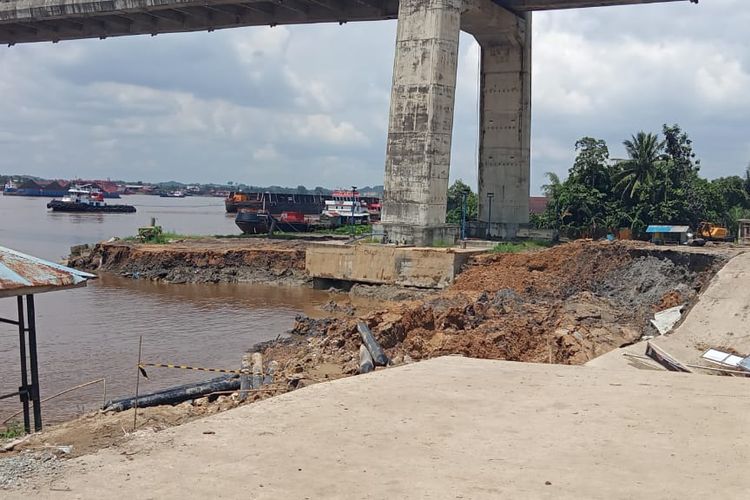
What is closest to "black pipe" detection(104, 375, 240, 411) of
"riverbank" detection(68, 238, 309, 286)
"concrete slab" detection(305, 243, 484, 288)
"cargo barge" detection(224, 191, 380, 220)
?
"concrete slab" detection(305, 243, 484, 288)

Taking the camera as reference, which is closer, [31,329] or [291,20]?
[31,329]

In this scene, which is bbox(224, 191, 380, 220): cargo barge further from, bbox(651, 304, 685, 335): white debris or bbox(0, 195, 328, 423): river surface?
bbox(651, 304, 685, 335): white debris

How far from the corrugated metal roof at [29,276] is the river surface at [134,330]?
416cm

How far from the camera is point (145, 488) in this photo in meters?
6.36

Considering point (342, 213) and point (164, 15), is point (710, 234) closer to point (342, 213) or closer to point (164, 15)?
point (164, 15)

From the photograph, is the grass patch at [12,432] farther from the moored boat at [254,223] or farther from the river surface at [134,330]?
the moored boat at [254,223]

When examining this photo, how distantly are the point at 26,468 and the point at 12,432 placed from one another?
3.64m

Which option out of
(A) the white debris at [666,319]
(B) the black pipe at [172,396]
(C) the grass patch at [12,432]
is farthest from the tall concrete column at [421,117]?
(C) the grass patch at [12,432]

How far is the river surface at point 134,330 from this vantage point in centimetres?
1567

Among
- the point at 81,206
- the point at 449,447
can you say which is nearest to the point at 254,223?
the point at 449,447

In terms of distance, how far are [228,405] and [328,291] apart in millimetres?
21147

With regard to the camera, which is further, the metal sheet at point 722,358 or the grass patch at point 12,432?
the metal sheet at point 722,358

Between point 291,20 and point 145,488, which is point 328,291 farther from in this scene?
point 145,488

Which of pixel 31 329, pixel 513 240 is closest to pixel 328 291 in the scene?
pixel 513 240
